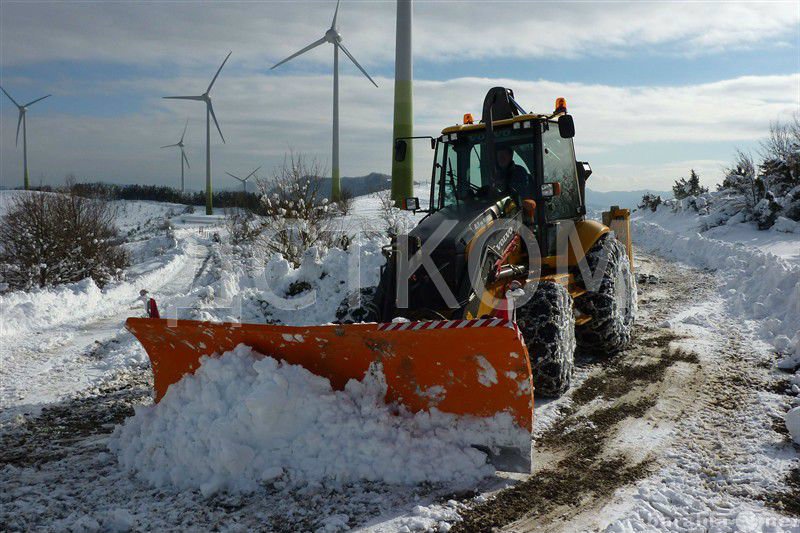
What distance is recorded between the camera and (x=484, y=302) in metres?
5.14

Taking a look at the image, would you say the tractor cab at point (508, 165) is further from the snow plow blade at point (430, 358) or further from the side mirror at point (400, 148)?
the snow plow blade at point (430, 358)

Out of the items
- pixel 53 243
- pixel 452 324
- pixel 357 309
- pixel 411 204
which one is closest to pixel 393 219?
pixel 53 243

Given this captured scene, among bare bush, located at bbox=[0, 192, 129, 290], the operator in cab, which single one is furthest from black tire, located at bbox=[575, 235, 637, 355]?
bare bush, located at bbox=[0, 192, 129, 290]

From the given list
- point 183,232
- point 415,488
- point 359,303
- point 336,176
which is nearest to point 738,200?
point 336,176

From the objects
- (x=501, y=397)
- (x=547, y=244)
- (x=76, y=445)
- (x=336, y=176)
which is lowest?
(x=76, y=445)

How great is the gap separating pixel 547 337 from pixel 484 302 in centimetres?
60

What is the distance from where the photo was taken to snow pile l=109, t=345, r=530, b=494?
383 centimetres

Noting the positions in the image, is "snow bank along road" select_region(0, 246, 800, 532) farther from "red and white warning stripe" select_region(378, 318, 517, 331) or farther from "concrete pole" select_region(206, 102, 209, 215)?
"concrete pole" select_region(206, 102, 209, 215)

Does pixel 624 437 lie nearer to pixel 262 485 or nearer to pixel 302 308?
pixel 262 485

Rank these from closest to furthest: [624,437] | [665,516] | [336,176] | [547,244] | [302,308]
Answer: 1. [665,516]
2. [624,437]
3. [547,244]
4. [302,308]
5. [336,176]

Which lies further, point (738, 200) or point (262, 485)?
point (738, 200)

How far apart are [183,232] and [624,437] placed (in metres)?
27.3

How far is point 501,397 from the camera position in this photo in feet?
13.0

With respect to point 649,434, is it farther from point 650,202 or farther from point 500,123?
point 650,202
